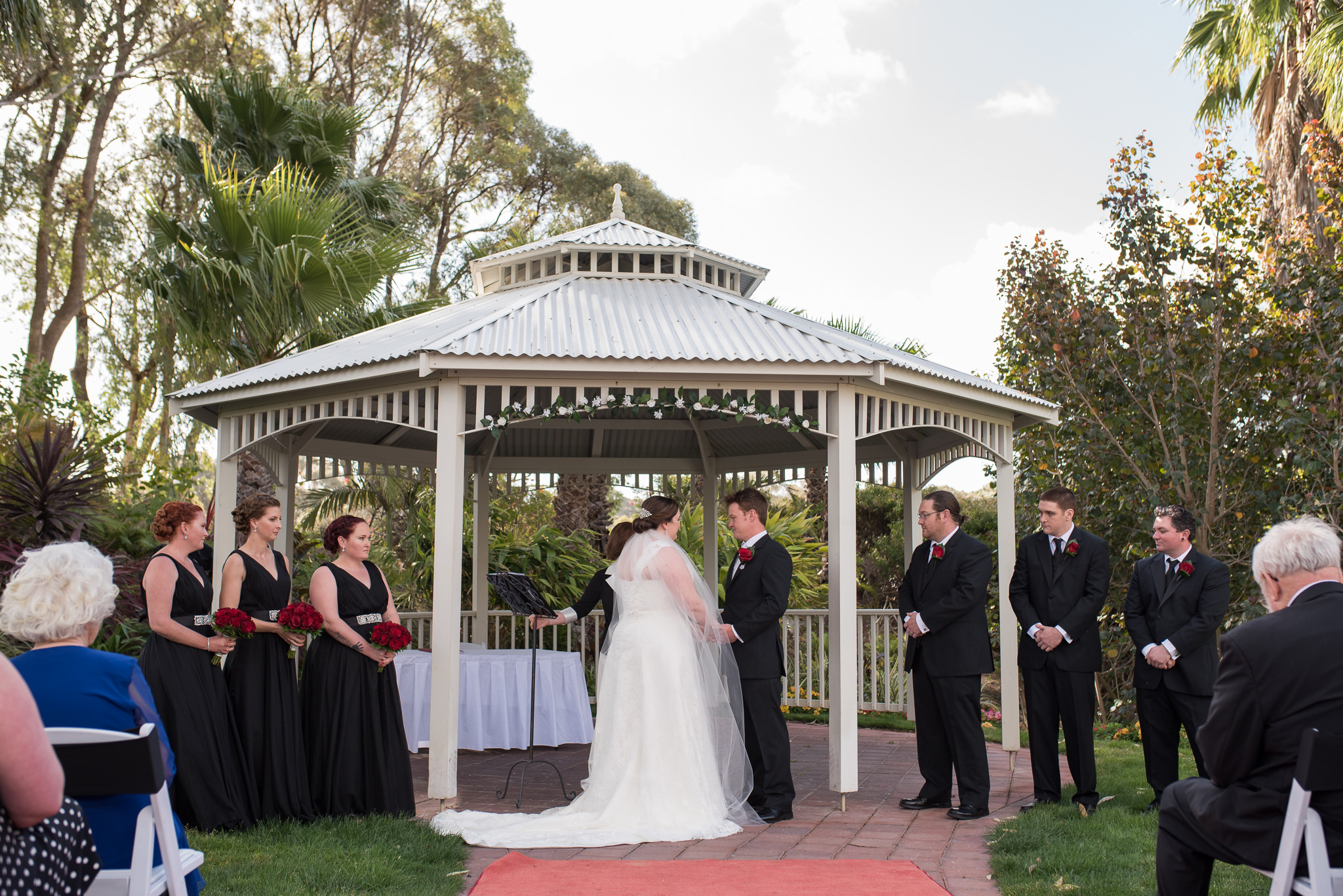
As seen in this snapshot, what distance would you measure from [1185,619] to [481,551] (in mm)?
7152

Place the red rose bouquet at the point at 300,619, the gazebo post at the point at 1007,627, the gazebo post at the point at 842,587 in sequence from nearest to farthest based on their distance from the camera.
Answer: the red rose bouquet at the point at 300,619 → the gazebo post at the point at 842,587 → the gazebo post at the point at 1007,627

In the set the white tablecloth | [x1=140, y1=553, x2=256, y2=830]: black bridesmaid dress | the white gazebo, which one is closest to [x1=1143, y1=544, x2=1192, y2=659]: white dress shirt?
the white gazebo

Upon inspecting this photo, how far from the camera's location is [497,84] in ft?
87.8

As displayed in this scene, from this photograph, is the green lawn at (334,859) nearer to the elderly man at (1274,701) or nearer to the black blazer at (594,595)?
the black blazer at (594,595)

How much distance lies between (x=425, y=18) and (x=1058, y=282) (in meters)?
20.3

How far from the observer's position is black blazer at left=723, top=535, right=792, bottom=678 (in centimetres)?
661

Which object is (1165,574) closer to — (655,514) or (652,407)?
(655,514)

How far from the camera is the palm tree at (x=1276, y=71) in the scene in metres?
12.1

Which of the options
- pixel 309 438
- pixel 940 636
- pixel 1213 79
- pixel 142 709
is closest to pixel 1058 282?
pixel 1213 79

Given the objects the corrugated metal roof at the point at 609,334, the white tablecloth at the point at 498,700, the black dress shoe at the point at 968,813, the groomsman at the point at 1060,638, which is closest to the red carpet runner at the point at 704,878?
A: the black dress shoe at the point at 968,813

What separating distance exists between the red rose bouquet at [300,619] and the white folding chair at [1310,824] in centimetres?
495

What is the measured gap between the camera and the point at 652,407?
7.27 meters

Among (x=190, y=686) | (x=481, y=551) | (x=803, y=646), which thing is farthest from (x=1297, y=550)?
(x=803, y=646)

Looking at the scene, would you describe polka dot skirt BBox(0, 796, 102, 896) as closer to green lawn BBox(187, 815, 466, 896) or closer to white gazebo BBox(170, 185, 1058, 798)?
green lawn BBox(187, 815, 466, 896)
